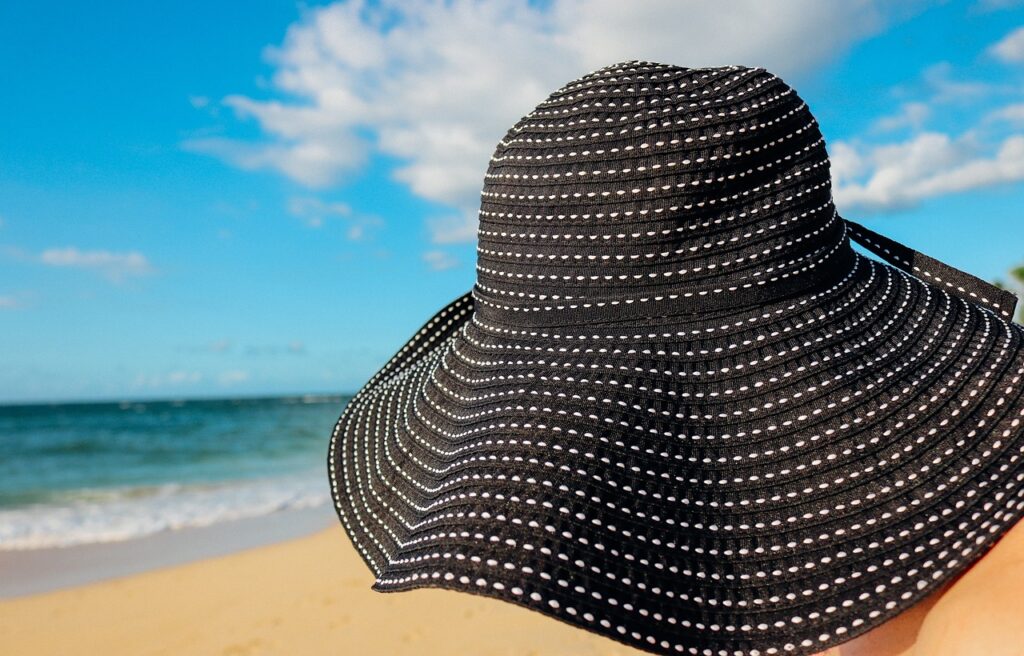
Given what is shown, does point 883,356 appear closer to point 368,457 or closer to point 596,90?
point 596,90

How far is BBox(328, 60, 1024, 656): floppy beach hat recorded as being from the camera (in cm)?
69

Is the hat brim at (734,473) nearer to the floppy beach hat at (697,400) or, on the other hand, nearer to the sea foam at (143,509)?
the floppy beach hat at (697,400)

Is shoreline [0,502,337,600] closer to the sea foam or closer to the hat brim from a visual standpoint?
the sea foam

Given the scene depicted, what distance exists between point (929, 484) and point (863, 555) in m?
0.11

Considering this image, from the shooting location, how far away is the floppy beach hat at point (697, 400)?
69 centimetres

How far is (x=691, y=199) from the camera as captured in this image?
84 centimetres

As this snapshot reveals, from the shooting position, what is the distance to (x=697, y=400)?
81cm

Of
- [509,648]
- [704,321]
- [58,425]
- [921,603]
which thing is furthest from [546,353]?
[58,425]

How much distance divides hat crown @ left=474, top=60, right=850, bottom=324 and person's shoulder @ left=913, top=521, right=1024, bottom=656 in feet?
1.15

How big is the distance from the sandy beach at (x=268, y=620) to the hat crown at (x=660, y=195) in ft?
12.4

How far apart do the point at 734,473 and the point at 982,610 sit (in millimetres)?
251

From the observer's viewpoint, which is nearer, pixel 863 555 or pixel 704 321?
pixel 863 555

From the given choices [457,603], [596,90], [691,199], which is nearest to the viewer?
[691,199]

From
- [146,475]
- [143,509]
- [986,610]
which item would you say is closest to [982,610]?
[986,610]
